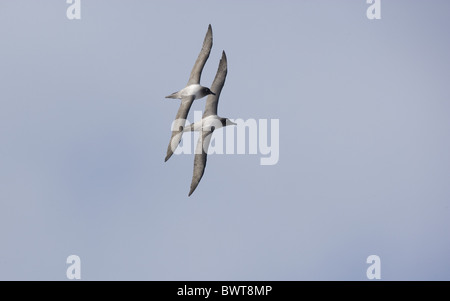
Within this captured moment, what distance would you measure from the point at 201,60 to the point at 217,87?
329 centimetres

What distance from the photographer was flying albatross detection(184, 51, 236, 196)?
51.4 metres

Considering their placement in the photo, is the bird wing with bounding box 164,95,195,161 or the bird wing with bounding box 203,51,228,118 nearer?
the bird wing with bounding box 164,95,195,161

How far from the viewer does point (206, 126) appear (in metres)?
52.2

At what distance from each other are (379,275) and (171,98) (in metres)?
18.4

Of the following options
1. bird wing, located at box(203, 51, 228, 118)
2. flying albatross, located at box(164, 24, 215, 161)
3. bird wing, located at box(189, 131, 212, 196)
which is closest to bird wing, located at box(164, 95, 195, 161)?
flying albatross, located at box(164, 24, 215, 161)

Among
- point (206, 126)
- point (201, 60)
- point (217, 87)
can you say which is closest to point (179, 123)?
point (206, 126)

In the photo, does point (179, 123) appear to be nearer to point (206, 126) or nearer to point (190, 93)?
point (190, 93)

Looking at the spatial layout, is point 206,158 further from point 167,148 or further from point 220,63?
point 220,63

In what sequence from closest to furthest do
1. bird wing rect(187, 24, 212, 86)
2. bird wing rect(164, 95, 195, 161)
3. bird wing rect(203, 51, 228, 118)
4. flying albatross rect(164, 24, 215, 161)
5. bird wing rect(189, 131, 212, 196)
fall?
bird wing rect(164, 95, 195, 161)
flying albatross rect(164, 24, 215, 161)
bird wing rect(189, 131, 212, 196)
bird wing rect(187, 24, 212, 86)
bird wing rect(203, 51, 228, 118)

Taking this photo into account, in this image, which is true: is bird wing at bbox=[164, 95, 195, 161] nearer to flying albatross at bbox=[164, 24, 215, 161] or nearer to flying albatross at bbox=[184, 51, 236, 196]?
flying albatross at bbox=[164, 24, 215, 161]

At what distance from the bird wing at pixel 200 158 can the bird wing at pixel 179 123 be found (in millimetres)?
2713

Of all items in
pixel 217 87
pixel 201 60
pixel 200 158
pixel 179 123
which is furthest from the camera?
pixel 217 87
